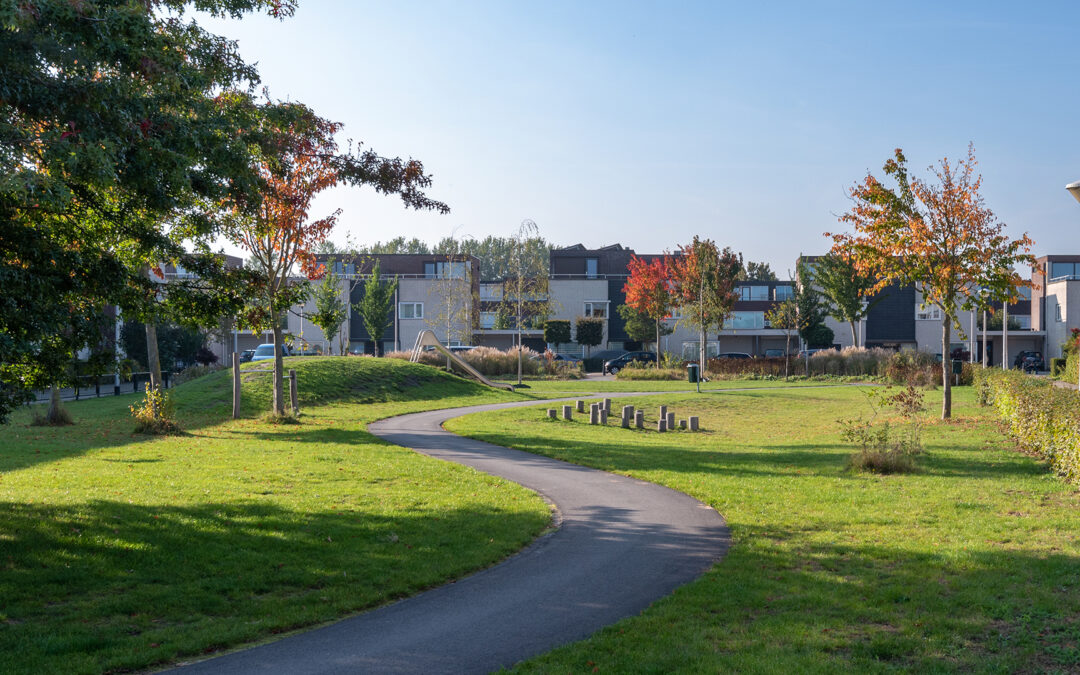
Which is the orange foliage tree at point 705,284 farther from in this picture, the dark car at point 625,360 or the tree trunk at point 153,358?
the tree trunk at point 153,358

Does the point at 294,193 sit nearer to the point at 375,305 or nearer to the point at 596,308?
the point at 375,305

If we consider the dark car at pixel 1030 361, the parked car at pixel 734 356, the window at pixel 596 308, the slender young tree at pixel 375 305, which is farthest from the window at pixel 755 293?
the slender young tree at pixel 375 305

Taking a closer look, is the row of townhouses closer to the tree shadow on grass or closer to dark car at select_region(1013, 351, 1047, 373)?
dark car at select_region(1013, 351, 1047, 373)

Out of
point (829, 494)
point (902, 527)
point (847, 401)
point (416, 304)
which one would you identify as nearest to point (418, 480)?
point (829, 494)

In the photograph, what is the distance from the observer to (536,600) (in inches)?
277

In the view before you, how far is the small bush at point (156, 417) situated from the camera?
19047mm

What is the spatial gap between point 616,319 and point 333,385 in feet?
152

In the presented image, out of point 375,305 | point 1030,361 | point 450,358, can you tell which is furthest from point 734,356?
point 375,305

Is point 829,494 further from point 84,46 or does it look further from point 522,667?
point 84,46

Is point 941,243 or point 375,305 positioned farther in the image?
point 375,305

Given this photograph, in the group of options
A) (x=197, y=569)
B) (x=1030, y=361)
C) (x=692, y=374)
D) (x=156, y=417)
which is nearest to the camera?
(x=197, y=569)

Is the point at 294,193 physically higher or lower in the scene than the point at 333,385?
higher

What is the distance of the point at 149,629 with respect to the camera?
20.6 ft

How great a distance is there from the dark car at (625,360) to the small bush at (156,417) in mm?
34811
